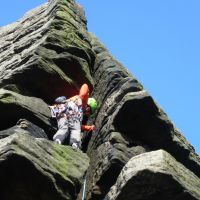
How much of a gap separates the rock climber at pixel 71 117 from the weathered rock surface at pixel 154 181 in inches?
144

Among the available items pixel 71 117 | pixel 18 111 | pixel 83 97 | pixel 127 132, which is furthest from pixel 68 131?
pixel 83 97

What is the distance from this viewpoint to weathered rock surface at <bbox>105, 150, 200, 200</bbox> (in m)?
14.3

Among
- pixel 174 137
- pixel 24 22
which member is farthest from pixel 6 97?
pixel 24 22

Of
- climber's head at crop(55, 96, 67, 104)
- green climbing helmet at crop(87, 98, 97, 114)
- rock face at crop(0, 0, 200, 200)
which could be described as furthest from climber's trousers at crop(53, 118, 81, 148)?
green climbing helmet at crop(87, 98, 97, 114)

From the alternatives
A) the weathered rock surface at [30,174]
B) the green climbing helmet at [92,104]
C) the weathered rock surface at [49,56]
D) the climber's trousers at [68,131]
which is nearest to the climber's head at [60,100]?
the climber's trousers at [68,131]

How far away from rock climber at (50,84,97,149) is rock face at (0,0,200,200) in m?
0.43

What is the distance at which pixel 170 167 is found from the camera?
14.7 meters

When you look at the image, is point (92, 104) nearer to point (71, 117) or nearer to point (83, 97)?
point (83, 97)

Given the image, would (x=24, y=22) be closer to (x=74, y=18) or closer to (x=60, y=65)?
(x=74, y=18)

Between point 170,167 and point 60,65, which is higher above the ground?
point 60,65

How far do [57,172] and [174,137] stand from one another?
302 inches

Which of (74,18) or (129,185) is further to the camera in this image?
(74,18)

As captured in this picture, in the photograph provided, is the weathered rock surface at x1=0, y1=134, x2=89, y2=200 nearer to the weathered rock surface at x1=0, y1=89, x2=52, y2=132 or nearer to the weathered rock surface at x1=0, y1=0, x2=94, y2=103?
the weathered rock surface at x1=0, y1=89, x2=52, y2=132

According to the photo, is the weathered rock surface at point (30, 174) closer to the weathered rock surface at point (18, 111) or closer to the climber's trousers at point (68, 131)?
the climber's trousers at point (68, 131)
